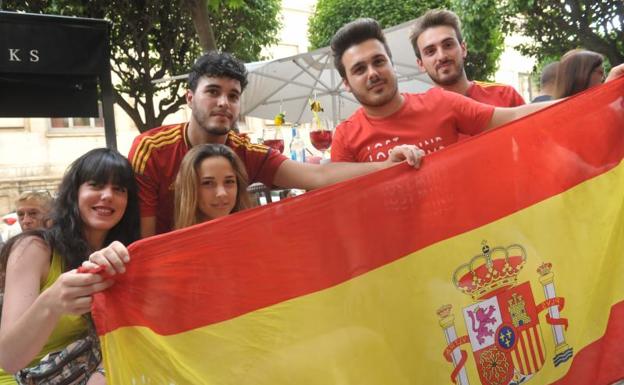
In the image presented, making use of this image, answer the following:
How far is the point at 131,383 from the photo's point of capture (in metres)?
1.65

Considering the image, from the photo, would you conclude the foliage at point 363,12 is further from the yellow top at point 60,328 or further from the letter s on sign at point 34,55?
the yellow top at point 60,328

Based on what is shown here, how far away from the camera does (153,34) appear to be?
23.9 feet

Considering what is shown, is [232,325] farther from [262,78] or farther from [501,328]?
[262,78]

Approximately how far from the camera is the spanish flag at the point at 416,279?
172 cm

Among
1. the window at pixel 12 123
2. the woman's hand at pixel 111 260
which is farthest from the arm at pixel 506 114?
the window at pixel 12 123

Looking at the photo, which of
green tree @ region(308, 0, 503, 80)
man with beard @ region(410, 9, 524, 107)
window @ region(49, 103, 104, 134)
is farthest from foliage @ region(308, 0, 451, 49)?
man with beard @ region(410, 9, 524, 107)

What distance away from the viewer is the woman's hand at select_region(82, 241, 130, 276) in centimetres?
159

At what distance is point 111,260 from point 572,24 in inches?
333

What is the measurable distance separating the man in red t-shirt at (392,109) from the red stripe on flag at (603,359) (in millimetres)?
951

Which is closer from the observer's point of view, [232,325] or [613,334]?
[232,325]

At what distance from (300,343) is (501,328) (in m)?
0.76

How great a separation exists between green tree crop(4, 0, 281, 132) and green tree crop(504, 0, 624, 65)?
4.18m

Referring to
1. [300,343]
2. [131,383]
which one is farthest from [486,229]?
[131,383]

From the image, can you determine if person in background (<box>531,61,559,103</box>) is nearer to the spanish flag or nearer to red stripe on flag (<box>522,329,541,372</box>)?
the spanish flag
